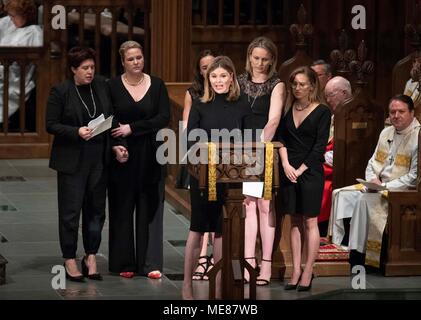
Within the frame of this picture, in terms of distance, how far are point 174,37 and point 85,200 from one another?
395 centimetres

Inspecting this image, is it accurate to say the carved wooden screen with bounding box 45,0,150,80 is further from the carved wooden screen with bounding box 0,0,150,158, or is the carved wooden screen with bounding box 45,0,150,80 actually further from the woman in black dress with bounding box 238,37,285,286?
the woman in black dress with bounding box 238,37,285,286

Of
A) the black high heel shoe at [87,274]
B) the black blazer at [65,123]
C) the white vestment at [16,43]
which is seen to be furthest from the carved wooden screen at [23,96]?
the black blazer at [65,123]

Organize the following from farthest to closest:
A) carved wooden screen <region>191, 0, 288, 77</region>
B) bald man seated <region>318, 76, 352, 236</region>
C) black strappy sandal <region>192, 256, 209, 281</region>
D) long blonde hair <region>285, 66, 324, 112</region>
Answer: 1. carved wooden screen <region>191, 0, 288, 77</region>
2. bald man seated <region>318, 76, 352, 236</region>
3. black strappy sandal <region>192, 256, 209, 281</region>
4. long blonde hair <region>285, 66, 324, 112</region>

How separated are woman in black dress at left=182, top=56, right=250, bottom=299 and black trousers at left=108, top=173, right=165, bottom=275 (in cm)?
84

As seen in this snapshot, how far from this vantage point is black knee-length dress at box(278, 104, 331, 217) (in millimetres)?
8828

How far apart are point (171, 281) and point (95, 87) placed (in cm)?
144

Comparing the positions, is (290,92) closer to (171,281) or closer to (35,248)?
(171,281)

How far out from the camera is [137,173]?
9.22 meters

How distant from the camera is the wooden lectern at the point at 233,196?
7898mm

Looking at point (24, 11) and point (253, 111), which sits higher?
point (24, 11)

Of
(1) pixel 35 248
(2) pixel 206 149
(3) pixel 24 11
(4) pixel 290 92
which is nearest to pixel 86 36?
A: (3) pixel 24 11

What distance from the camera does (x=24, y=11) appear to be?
14.0 metres


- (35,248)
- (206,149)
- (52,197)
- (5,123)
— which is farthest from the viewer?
(5,123)

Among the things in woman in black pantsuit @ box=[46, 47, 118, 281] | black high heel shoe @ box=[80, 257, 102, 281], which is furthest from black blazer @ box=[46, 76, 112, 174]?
black high heel shoe @ box=[80, 257, 102, 281]
